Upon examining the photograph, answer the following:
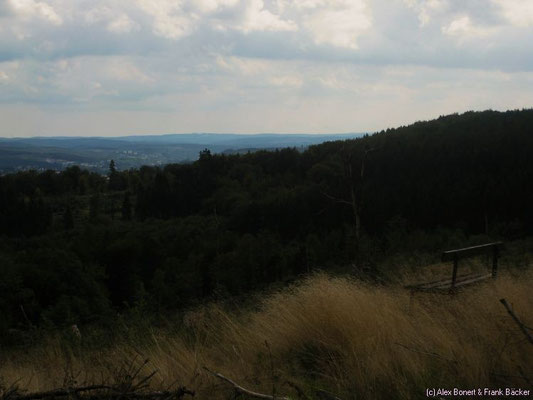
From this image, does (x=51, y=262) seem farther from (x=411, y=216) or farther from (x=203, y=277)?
(x=411, y=216)

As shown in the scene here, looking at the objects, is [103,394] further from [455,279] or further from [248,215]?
[248,215]

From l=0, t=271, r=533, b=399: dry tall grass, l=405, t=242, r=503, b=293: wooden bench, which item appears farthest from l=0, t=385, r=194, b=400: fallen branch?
l=405, t=242, r=503, b=293: wooden bench

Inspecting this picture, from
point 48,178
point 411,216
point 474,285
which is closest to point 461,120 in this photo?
point 411,216

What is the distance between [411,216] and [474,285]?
234 feet

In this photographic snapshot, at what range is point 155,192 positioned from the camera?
101875 mm

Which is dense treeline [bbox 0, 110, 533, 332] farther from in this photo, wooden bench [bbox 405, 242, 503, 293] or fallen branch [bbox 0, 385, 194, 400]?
fallen branch [bbox 0, 385, 194, 400]

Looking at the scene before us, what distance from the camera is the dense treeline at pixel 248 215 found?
140ft

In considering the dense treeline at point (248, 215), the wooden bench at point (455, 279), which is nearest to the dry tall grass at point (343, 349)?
the wooden bench at point (455, 279)

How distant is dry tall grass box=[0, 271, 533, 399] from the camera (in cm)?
326

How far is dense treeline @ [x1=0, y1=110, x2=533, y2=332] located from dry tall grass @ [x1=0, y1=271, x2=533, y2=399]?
26.4 m

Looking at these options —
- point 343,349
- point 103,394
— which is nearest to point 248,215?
point 343,349

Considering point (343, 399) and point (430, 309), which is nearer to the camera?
point (343, 399)

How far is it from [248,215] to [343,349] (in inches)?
3293

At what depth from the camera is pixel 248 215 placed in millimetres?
87562
